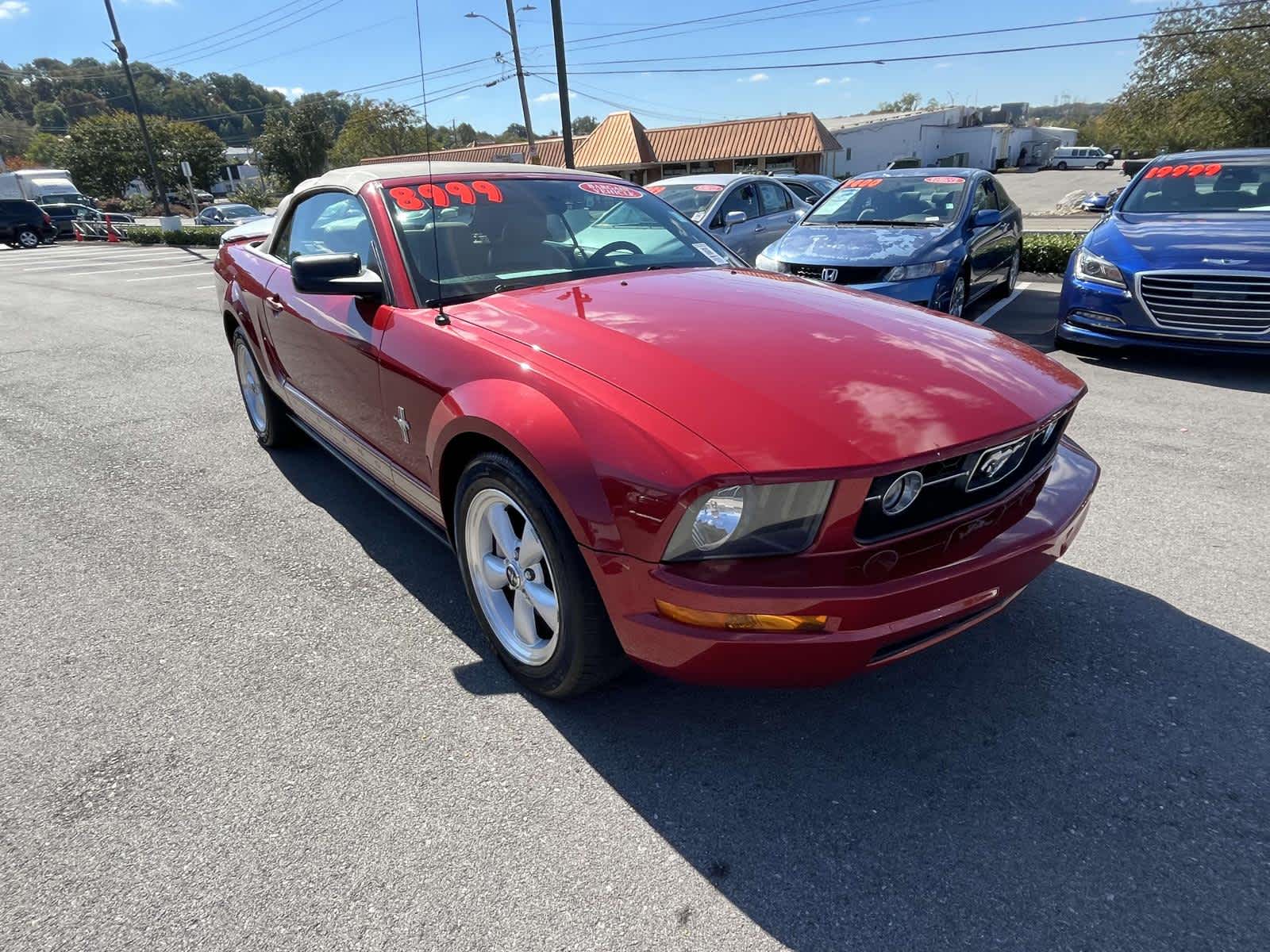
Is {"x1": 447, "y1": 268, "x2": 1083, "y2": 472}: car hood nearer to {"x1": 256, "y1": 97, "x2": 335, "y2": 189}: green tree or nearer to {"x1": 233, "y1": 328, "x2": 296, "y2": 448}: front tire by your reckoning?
{"x1": 233, "y1": 328, "x2": 296, "y2": 448}: front tire

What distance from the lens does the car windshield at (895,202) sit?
719 centimetres

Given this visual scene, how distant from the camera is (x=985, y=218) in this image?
7.27 metres

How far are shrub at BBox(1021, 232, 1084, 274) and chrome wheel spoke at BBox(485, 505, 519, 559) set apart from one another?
10.2m

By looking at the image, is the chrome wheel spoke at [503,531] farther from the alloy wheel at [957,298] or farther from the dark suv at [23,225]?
the dark suv at [23,225]

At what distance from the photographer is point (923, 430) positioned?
183 cm

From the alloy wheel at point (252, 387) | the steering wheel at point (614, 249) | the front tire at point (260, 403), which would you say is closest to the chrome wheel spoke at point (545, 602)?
the steering wheel at point (614, 249)

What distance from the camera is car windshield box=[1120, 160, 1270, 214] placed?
600 cm

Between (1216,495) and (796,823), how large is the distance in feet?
9.73

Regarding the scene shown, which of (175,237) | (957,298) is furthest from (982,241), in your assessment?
(175,237)

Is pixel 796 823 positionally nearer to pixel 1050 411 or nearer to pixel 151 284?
pixel 1050 411

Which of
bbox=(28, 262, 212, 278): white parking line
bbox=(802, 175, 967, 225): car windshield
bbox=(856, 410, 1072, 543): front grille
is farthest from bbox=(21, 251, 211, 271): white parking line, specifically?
bbox=(856, 410, 1072, 543): front grille

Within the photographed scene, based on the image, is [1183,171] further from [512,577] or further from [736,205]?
[512,577]

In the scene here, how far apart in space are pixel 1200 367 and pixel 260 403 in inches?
261

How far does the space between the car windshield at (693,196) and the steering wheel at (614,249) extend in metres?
5.84
